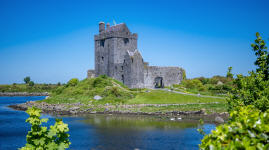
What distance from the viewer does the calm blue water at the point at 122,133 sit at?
60.4 feet

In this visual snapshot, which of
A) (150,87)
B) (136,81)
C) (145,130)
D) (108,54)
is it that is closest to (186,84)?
(150,87)

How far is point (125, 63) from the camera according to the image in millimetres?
45656

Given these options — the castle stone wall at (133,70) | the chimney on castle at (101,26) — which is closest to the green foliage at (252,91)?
the castle stone wall at (133,70)

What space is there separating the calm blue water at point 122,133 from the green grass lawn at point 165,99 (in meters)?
7.56

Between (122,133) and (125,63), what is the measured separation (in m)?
24.5

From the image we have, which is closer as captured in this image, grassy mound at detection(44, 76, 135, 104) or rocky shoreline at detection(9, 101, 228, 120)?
rocky shoreline at detection(9, 101, 228, 120)

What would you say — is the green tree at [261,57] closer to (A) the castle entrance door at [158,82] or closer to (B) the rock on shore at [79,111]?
(B) the rock on shore at [79,111]

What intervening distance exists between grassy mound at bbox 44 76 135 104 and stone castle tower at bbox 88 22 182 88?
2.19 metres

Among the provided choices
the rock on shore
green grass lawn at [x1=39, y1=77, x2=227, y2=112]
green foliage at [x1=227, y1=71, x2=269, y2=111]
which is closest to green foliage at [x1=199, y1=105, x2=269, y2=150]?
green foliage at [x1=227, y1=71, x2=269, y2=111]

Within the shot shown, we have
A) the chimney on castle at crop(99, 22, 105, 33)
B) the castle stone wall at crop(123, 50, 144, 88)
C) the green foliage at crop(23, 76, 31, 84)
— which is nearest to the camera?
the castle stone wall at crop(123, 50, 144, 88)

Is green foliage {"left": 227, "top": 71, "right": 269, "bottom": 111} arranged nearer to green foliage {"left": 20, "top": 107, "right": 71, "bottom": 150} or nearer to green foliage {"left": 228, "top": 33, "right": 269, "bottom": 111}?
green foliage {"left": 228, "top": 33, "right": 269, "bottom": 111}

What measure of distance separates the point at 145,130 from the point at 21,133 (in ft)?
35.0

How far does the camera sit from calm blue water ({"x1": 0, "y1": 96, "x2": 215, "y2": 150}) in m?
A: 18.4

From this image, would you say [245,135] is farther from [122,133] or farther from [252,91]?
[122,133]
